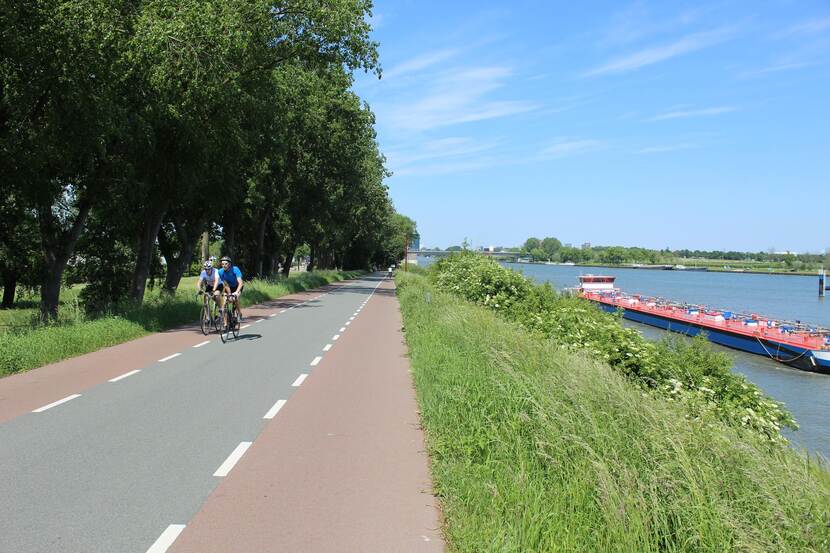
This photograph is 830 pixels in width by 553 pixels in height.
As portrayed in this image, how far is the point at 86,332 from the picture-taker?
43.2ft

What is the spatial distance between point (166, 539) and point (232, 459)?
176cm

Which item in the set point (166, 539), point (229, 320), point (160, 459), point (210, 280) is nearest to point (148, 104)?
point (210, 280)

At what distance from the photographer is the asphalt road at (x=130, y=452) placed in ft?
13.7

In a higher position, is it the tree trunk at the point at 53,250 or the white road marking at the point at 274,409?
the tree trunk at the point at 53,250

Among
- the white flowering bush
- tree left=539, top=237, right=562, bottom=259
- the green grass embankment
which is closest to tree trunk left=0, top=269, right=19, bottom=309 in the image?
the green grass embankment

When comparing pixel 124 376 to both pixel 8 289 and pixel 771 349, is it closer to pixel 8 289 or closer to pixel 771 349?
pixel 771 349

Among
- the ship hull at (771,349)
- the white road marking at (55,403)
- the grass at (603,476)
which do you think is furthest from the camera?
the ship hull at (771,349)

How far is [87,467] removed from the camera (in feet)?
17.8

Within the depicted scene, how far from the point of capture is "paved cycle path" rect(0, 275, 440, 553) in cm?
419

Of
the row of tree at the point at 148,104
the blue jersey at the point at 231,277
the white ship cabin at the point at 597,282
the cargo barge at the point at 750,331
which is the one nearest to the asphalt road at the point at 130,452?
the blue jersey at the point at 231,277

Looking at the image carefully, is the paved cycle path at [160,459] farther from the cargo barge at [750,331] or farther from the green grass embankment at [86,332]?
the cargo barge at [750,331]

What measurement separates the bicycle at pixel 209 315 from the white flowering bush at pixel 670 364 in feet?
24.8

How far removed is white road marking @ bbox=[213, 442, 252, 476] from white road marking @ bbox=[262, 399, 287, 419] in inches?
47.7

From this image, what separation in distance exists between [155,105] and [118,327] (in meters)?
6.51
